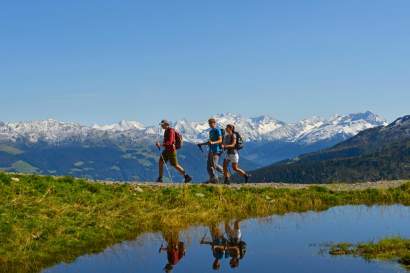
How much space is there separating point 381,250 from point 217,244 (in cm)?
501

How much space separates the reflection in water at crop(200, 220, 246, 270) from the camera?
1577cm

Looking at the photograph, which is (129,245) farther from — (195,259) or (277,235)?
(277,235)

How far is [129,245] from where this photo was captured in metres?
18.7

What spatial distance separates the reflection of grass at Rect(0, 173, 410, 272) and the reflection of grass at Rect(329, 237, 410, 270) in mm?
7446

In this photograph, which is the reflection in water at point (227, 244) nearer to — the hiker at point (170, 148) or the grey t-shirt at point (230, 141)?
the hiker at point (170, 148)

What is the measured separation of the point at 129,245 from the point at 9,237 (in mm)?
3747

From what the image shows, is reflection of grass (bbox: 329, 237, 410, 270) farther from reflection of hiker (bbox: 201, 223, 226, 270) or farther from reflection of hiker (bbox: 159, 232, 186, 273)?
reflection of hiker (bbox: 159, 232, 186, 273)

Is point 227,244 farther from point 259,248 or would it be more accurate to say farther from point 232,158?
point 232,158

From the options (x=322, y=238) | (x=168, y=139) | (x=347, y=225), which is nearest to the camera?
(x=322, y=238)

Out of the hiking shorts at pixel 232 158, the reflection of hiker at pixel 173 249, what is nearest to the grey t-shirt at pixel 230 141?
the hiking shorts at pixel 232 158

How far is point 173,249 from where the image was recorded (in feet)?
57.8

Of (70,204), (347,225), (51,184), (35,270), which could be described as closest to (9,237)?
(35,270)

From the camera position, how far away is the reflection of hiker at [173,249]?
50.6 feet

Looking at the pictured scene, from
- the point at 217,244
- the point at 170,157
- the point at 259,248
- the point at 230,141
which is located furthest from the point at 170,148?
the point at 259,248
